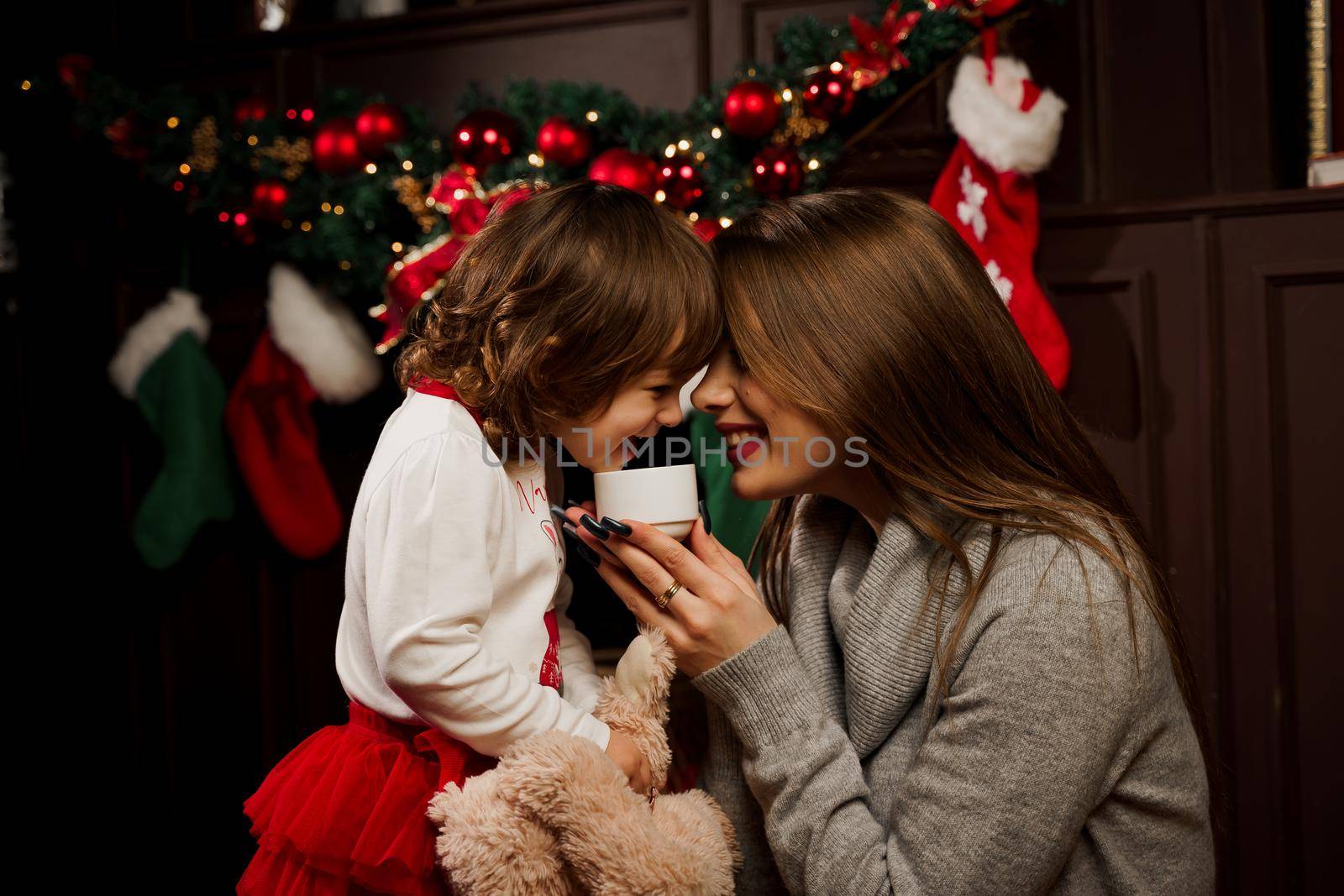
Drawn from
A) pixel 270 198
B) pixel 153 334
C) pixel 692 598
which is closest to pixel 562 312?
pixel 692 598

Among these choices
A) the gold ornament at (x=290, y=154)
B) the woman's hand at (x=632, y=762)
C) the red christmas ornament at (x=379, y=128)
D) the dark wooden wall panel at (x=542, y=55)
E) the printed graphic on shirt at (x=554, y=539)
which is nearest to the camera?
the woman's hand at (x=632, y=762)

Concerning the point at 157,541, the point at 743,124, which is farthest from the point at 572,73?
the point at 157,541

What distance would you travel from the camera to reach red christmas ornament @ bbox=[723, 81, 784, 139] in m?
2.03

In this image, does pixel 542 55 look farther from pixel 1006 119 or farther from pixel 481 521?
pixel 481 521

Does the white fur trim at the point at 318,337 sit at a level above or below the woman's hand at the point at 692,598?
above

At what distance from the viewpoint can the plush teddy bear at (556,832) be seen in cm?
97

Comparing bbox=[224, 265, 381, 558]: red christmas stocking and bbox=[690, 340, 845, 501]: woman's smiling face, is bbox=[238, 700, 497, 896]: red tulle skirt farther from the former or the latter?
bbox=[224, 265, 381, 558]: red christmas stocking

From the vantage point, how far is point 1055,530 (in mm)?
1099

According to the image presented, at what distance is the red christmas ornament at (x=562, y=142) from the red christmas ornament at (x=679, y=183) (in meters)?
0.17

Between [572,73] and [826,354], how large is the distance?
1698 millimetres

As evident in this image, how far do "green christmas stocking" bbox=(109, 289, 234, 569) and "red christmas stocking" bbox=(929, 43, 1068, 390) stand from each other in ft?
6.20

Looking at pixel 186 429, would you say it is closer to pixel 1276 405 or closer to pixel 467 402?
pixel 467 402

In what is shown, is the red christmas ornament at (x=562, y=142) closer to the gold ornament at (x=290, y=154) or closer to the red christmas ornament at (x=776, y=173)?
the red christmas ornament at (x=776, y=173)

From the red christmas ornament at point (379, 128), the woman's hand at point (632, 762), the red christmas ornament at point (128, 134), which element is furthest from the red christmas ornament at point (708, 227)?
the red christmas ornament at point (128, 134)
